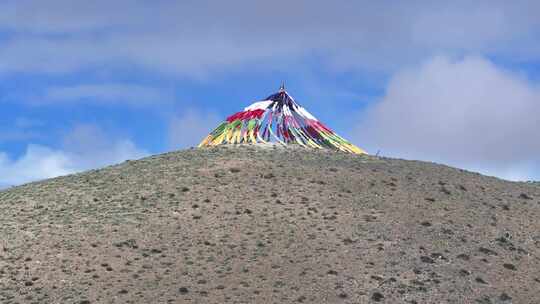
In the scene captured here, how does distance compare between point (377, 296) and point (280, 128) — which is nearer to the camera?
point (377, 296)

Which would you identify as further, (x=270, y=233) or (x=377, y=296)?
(x=270, y=233)

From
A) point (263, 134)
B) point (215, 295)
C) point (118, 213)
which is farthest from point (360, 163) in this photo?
point (215, 295)

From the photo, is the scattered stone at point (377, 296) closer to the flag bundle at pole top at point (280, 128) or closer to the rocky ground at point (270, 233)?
the rocky ground at point (270, 233)

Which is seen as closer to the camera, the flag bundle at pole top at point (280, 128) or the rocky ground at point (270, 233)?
the rocky ground at point (270, 233)

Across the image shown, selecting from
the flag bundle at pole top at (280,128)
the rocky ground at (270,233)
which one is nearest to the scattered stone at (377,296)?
the rocky ground at (270,233)

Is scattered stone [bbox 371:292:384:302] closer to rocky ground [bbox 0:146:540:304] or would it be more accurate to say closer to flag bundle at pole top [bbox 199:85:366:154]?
rocky ground [bbox 0:146:540:304]

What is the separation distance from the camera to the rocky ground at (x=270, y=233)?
39219 millimetres

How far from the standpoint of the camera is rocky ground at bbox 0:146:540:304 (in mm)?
39219

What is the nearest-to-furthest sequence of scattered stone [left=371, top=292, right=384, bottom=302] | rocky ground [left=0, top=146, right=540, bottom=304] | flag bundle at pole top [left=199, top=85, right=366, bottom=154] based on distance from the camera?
scattered stone [left=371, top=292, right=384, bottom=302]
rocky ground [left=0, top=146, right=540, bottom=304]
flag bundle at pole top [left=199, top=85, right=366, bottom=154]

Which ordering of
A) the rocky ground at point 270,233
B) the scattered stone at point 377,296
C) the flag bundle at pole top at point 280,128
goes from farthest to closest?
the flag bundle at pole top at point 280,128, the rocky ground at point 270,233, the scattered stone at point 377,296

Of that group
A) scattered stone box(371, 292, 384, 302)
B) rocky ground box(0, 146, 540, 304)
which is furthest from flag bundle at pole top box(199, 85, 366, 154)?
scattered stone box(371, 292, 384, 302)

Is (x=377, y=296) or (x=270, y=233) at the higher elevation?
(x=270, y=233)

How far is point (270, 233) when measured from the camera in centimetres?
4469

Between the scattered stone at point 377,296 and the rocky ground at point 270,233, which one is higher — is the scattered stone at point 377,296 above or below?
below
